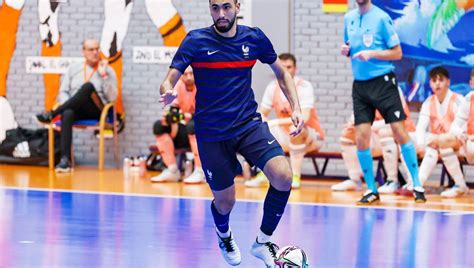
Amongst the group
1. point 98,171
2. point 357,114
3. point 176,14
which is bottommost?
point 98,171

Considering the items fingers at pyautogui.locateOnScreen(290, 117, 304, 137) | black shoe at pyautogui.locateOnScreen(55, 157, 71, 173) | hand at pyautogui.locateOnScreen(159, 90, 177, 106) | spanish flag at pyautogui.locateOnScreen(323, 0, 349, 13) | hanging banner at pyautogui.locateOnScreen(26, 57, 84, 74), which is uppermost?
spanish flag at pyautogui.locateOnScreen(323, 0, 349, 13)

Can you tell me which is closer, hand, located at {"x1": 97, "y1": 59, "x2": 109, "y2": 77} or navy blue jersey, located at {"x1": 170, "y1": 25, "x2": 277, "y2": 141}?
navy blue jersey, located at {"x1": 170, "y1": 25, "x2": 277, "y2": 141}

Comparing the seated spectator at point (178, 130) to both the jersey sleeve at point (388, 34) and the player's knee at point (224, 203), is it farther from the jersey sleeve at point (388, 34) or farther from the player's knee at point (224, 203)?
the player's knee at point (224, 203)

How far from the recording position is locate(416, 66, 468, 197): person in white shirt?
12531 mm

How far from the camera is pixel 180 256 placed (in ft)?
25.9

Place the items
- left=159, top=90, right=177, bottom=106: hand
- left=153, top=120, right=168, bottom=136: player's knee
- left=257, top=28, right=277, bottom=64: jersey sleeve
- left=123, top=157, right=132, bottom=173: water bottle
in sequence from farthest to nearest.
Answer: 1. left=123, top=157, right=132, bottom=173: water bottle
2. left=153, top=120, right=168, bottom=136: player's knee
3. left=257, top=28, right=277, bottom=64: jersey sleeve
4. left=159, top=90, right=177, bottom=106: hand

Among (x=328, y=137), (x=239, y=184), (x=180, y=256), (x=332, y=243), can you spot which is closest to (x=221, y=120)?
(x=180, y=256)

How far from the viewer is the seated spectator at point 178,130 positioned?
13641 mm

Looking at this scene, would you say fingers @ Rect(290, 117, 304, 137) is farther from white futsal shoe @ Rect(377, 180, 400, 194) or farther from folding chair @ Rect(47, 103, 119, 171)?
folding chair @ Rect(47, 103, 119, 171)

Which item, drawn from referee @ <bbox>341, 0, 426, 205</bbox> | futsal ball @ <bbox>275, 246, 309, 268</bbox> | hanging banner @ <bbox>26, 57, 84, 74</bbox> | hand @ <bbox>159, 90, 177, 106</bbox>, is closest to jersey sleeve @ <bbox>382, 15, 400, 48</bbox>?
referee @ <bbox>341, 0, 426, 205</bbox>

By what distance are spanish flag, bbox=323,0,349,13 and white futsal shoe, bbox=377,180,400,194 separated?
2.86 metres

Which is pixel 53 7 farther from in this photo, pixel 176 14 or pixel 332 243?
pixel 332 243

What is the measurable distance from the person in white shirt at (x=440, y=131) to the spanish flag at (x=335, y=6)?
2348 mm

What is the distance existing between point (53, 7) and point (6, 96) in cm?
152
